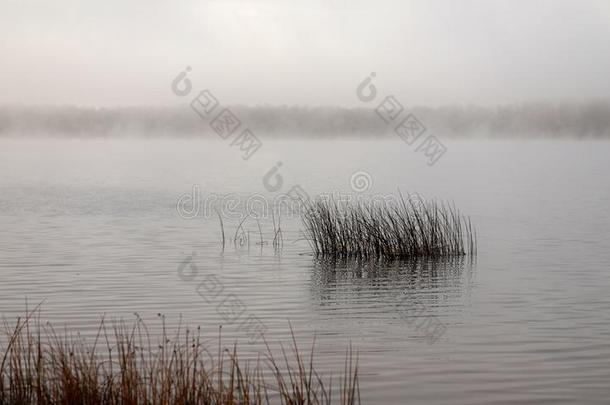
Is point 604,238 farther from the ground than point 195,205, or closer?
closer

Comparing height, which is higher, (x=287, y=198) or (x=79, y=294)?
(x=287, y=198)

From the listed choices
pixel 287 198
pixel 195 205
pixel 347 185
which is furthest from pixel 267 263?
pixel 347 185

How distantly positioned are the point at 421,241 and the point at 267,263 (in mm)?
2656

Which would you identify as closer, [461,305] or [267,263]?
[461,305]

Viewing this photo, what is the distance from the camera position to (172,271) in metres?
17.0

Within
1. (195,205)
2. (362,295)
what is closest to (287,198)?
(195,205)

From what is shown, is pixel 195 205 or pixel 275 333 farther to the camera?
pixel 195 205

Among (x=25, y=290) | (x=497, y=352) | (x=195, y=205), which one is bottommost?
(x=497, y=352)

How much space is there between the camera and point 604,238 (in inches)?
923

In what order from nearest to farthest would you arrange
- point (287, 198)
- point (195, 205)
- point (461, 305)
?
1. point (461, 305)
2. point (195, 205)
3. point (287, 198)

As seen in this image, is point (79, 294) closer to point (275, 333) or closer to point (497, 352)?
point (275, 333)

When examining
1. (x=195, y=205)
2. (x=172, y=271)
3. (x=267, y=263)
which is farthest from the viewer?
(x=195, y=205)

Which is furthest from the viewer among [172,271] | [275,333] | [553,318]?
[172,271]

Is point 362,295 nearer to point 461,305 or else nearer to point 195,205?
point 461,305
